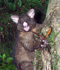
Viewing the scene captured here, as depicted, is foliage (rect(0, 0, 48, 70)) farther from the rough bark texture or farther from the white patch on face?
the rough bark texture

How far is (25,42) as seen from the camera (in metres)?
3.78

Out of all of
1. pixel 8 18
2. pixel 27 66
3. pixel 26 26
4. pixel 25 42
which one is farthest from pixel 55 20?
pixel 8 18

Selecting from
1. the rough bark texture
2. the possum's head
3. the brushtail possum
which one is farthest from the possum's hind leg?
the rough bark texture

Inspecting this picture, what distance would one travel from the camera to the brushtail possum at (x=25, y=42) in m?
3.71

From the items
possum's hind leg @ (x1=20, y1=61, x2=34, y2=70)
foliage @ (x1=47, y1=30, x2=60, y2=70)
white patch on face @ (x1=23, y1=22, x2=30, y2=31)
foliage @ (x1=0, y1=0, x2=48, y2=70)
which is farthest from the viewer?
foliage @ (x1=0, y1=0, x2=48, y2=70)

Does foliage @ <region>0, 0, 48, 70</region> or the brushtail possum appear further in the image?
foliage @ <region>0, 0, 48, 70</region>

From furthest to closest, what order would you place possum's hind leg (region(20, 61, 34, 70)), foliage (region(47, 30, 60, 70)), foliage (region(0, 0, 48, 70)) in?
foliage (region(0, 0, 48, 70)), possum's hind leg (region(20, 61, 34, 70)), foliage (region(47, 30, 60, 70))

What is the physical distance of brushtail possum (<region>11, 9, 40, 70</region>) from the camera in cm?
371

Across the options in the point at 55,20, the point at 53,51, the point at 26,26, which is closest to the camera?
the point at 53,51

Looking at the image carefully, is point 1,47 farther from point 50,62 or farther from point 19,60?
→ point 50,62

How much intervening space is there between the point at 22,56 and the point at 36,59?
1204 millimetres

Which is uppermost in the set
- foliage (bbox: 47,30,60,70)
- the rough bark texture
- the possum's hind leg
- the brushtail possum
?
the rough bark texture

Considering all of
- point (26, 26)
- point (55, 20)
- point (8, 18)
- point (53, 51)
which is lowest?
point (8, 18)

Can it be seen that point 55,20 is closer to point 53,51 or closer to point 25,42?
point 53,51
